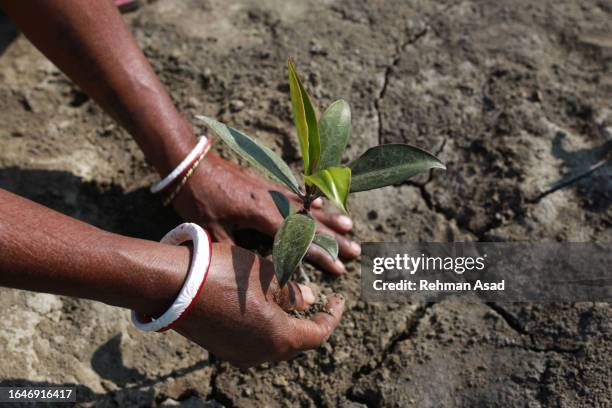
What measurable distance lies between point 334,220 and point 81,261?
0.82m

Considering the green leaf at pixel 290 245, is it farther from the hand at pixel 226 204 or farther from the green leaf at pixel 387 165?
the hand at pixel 226 204

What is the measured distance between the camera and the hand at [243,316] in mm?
1435

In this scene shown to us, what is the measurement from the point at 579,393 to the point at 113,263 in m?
1.22

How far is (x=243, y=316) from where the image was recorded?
1.46 meters

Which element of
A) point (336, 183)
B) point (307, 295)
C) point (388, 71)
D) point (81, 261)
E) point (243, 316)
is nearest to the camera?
point (336, 183)

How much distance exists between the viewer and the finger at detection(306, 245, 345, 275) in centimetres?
188

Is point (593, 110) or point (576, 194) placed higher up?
point (593, 110)

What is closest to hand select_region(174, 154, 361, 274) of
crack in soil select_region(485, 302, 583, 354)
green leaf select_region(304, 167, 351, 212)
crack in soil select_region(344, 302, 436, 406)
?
crack in soil select_region(344, 302, 436, 406)

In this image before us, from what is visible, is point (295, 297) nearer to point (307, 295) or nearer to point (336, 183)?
point (307, 295)

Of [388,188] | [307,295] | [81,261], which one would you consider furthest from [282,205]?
[388,188]

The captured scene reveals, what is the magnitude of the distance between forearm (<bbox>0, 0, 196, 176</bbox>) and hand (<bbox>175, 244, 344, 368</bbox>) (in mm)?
493

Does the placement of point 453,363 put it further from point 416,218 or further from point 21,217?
point 21,217

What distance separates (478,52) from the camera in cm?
234

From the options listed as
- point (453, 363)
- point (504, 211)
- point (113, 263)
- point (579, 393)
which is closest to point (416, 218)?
point (504, 211)
